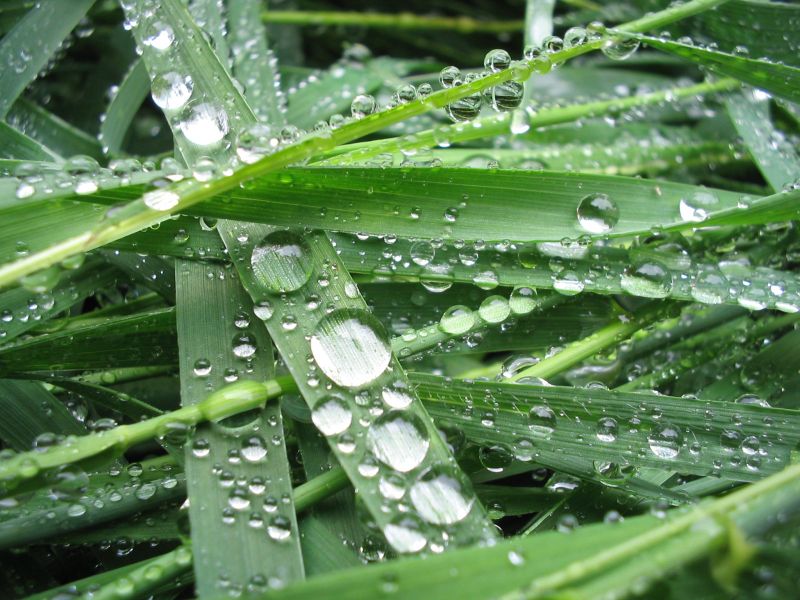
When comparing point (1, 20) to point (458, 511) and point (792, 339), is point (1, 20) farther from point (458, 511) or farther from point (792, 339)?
point (792, 339)

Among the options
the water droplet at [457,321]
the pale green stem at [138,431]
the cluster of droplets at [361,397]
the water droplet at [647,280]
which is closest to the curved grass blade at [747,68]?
the water droplet at [647,280]

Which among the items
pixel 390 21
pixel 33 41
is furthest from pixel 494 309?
pixel 390 21

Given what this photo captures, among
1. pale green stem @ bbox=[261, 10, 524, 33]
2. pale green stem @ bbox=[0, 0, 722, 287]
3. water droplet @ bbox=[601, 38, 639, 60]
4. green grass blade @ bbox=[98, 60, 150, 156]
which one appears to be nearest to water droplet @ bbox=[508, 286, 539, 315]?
pale green stem @ bbox=[0, 0, 722, 287]

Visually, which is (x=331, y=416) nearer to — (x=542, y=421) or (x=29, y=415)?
(x=542, y=421)

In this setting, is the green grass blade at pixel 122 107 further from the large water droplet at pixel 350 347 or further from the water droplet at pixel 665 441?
the water droplet at pixel 665 441

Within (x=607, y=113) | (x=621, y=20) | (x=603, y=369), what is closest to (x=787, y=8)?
(x=607, y=113)

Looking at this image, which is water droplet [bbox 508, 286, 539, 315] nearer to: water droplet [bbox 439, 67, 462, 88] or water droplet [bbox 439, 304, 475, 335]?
water droplet [bbox 439, 304, 475, 335]
